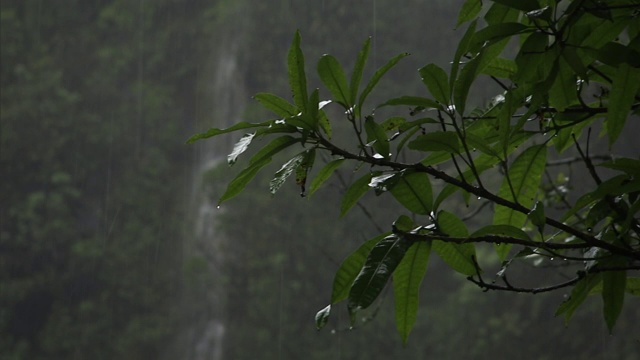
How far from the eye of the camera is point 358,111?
18.2 inches

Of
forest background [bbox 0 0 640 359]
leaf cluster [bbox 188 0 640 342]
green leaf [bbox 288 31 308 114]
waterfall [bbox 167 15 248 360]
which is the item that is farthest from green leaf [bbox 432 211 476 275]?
waterfall [bbox 167 15 248 360]

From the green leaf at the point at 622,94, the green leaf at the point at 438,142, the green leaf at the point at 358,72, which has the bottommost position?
the green leaf at the point at 622,94

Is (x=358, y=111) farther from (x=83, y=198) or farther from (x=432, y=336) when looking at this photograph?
(x=83, y=198)

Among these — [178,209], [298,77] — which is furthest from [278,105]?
[178,209]

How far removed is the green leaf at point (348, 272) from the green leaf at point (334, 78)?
0.09 m

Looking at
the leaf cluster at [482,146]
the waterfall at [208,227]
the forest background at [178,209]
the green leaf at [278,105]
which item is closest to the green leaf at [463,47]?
the leaf cluster at [482,146]

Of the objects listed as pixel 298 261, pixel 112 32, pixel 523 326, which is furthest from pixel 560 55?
pixel 112 32

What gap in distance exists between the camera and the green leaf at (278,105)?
47cm

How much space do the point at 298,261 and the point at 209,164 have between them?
2271mm

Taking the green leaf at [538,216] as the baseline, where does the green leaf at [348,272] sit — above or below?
above

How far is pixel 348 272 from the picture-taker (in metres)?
0.43

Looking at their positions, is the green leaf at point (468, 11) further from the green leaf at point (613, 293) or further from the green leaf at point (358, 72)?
the green leaf at point (613, 293)

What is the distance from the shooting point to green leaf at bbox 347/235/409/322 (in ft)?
1.22

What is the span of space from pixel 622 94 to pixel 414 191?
0.12m
